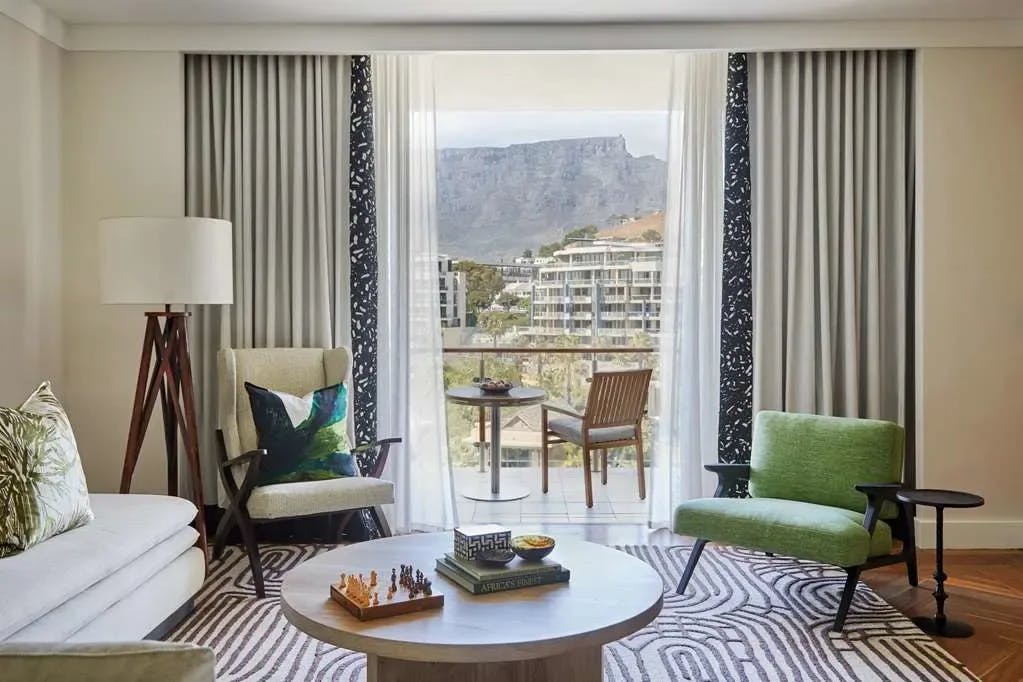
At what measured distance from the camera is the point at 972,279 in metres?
4.47

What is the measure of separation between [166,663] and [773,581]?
127 inches

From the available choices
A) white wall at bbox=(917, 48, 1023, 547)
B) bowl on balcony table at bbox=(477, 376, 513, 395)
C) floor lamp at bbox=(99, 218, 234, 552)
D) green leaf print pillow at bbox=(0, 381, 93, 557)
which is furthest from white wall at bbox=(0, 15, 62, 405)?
white wall at bbox=(917, 48, 1023, 547)

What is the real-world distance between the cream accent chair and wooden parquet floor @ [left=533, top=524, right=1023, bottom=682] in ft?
3.11

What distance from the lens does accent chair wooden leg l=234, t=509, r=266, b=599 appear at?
12.2 ft

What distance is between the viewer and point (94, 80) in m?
4.46

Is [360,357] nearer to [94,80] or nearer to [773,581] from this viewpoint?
[94,80]

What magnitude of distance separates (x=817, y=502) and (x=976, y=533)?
47.1 inches

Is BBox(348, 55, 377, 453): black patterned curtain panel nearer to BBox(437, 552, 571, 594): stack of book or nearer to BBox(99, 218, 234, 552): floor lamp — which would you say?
BBox(99, 218, 234, 552): floor lamp

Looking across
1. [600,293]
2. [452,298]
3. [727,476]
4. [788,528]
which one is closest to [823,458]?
[727,476]

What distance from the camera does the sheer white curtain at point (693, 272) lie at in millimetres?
4684

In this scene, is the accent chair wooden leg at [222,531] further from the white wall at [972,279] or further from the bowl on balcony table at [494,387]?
the white wall at [972,279]

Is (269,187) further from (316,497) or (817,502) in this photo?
(817,502)

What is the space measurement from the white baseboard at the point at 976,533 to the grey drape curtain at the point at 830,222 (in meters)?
0.58

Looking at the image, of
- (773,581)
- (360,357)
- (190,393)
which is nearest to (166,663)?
(190,393)
